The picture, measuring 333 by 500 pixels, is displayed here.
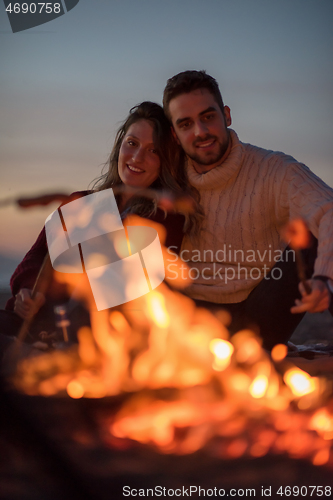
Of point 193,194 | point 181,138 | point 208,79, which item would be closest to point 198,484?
point 193,194

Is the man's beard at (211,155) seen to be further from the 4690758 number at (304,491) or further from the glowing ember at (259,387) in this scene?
the 4690758 number at (304,491)

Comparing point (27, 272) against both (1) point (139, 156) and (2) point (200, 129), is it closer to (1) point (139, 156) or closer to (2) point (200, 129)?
(1) point (139, 156)

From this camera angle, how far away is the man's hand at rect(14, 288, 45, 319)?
1293 mm

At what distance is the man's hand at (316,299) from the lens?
0.93 m

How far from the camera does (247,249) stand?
4.50 ft

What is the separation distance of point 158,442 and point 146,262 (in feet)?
1.92

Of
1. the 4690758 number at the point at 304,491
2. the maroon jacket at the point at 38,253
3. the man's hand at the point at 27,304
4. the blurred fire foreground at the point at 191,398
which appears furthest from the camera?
the maroon jacket at the point at 38,253

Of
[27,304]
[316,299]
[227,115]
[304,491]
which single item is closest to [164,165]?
[227,115]

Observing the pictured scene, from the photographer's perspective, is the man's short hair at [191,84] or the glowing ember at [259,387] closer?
the glowing ember at [259,387]

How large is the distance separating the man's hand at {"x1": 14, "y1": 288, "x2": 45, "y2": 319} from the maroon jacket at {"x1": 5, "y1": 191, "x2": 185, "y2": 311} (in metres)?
0.05

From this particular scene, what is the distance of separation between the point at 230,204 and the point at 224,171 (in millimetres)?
111

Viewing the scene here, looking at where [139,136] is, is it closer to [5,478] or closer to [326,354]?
[326,354]

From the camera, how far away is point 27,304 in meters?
1.31

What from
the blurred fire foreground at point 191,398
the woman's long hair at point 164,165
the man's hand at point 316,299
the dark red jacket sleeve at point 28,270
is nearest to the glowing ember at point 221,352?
the blurred fire foreground at point 191,398
